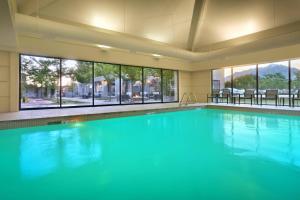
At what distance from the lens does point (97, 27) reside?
20.7 feet

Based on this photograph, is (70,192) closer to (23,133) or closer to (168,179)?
(168,179)

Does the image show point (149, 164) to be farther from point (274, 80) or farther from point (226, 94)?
point (226, 94)

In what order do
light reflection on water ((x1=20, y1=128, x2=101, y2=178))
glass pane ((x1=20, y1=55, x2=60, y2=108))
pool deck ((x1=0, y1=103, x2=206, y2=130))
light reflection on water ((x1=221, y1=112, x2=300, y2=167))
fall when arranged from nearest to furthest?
1. light reflection on water ((x1=20, y1=128, x2=101, y2=178))
2. light reflection on water ((x1=221, y1=112, x2=300, y2=167))
3. pool deck ((x1=0, y1=103, x2=206, y2=130))
4. glass pane ((x1=20, y1=55, x2=60, y2=108))

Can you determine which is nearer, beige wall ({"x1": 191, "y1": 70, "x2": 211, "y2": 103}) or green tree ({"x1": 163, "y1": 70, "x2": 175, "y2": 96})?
green tree ({"x1": 163, "y1": 70, "x2": 175, "y2": 96})

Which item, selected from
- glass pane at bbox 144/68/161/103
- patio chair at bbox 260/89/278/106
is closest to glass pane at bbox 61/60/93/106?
glass pane at bbox 144/68/161/103

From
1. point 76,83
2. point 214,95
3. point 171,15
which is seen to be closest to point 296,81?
point 214,95

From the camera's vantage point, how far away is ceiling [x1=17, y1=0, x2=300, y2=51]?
5.67 m

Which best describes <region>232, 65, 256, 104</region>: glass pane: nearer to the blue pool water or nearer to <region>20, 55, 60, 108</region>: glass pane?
the blue pool water

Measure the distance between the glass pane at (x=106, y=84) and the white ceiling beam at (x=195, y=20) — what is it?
3.38 m

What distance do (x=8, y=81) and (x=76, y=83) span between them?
223 cm

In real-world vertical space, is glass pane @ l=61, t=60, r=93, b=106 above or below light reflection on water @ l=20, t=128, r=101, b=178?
above

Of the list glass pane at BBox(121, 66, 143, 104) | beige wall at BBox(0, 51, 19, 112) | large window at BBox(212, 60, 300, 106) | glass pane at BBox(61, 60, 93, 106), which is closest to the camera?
beige wall at BBox(0, 51, 19, 112)

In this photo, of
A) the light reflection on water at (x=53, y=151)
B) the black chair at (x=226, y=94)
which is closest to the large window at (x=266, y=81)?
the black chair at (x=226, y=94)

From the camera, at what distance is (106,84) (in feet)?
29.1
